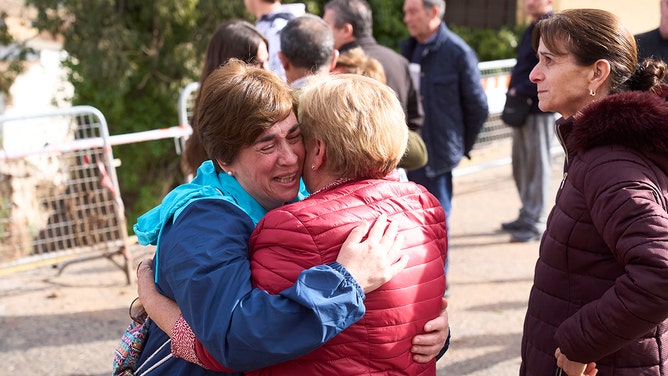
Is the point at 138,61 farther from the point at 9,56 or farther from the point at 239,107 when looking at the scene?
the point at 239,107

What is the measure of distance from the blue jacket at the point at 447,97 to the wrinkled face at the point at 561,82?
115 inches

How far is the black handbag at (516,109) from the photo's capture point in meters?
6.62

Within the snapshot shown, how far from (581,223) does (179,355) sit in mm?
1184

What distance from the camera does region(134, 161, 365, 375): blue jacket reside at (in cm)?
172

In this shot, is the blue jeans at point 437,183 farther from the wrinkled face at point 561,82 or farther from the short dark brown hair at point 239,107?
the short dark brown hair at point 239,107

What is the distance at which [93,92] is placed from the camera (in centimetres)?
1167

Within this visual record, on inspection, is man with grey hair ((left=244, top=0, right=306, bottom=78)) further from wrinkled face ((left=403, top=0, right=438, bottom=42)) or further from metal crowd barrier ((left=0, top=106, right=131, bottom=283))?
metal crowd barrier ((left=0, top=106, right=131, bottom=283))

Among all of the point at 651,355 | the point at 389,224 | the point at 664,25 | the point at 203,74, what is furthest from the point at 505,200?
the point at 389,224

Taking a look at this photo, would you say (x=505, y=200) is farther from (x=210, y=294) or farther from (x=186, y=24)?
(x=210, y=294)

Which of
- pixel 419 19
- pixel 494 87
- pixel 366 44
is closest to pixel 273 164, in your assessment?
pixel 366 44

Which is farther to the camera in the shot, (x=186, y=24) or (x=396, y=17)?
(x=396, y=17)

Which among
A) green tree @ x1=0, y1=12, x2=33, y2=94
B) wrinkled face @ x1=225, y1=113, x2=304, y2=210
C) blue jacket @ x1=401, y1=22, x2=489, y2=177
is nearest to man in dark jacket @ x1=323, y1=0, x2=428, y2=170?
blue jacket @ x1=401, y1=22, x2=489, y2=177

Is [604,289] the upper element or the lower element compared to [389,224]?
lower

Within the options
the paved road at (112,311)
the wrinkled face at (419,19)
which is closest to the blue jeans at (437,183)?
the paved road at (112,311)
